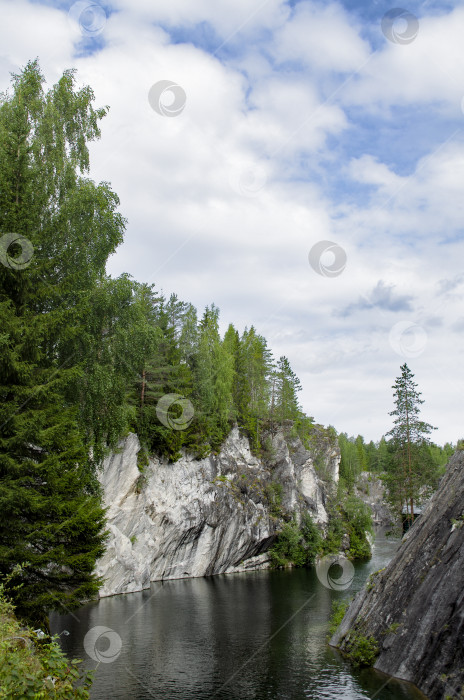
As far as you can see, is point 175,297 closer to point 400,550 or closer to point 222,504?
point 222,504

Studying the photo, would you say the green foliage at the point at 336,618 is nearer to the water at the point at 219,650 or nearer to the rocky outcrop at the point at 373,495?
the water at the point at 219,650

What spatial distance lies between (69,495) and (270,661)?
11.9 metres

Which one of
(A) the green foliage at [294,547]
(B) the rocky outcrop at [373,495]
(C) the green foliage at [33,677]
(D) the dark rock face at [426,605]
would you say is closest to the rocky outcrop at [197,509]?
(A) the green foliage at [294,547]

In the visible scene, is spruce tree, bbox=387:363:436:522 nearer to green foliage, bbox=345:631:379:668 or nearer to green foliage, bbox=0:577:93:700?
green foliage, bbox=345:631:379:668

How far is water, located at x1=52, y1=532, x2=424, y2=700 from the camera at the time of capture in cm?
1705

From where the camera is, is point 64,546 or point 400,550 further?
point 400,550

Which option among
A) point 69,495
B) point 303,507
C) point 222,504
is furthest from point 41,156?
point 303,507

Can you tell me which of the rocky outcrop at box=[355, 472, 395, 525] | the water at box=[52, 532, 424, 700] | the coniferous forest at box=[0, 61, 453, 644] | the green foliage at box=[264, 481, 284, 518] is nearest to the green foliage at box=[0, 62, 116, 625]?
the coniferous forest at box=[0, 61, 453, 644]

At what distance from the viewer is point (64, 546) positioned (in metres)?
14.3

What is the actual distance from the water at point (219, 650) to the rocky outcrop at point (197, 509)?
4558mm

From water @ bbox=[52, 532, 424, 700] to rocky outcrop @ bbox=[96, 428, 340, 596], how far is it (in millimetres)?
4558

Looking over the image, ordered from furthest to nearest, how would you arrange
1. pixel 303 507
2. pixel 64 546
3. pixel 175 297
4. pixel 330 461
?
pixel 330 461
pixel 303 507
pixel 175 297
pixel 64 546

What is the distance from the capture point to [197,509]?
4822cm

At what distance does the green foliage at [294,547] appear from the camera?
58.2 m
